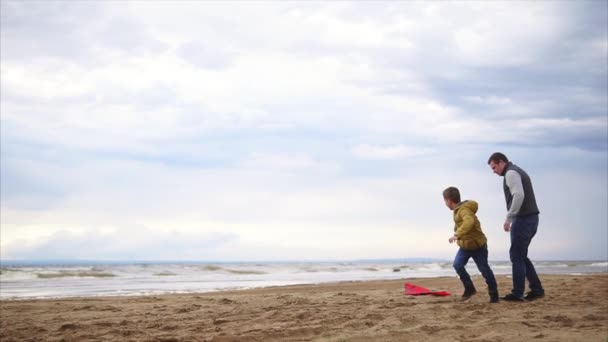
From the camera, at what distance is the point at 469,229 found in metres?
7.19

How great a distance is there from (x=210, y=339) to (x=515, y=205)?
4204mm

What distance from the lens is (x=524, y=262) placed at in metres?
7.42


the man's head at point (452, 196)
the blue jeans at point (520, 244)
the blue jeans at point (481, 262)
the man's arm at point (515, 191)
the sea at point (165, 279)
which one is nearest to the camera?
the man's arm at point (515, 191)

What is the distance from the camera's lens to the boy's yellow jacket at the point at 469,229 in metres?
7.20

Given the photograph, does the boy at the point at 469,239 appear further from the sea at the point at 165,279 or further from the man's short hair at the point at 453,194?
the sea at the point at 165,279

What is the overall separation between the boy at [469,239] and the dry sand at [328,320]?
39 centimetres

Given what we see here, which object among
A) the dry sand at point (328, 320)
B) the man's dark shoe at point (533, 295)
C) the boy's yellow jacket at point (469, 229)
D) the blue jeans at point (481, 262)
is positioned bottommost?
the dry sand at point (328, 320)

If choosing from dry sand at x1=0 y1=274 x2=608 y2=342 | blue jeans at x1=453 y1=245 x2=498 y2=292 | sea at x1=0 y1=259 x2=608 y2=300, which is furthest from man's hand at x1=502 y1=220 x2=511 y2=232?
sea at x1=0 y1=259 x2=608 y2=300

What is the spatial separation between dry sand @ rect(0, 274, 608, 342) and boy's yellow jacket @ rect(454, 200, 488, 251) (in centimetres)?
81

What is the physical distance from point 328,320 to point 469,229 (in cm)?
233

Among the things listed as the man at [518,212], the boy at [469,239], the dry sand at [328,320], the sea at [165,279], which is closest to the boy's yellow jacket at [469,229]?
the boy at [469,239]

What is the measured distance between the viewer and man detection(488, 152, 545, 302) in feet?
23.1

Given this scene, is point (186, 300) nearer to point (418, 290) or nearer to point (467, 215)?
point (418, 290)

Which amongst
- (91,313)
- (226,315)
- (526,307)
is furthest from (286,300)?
(526,307)
